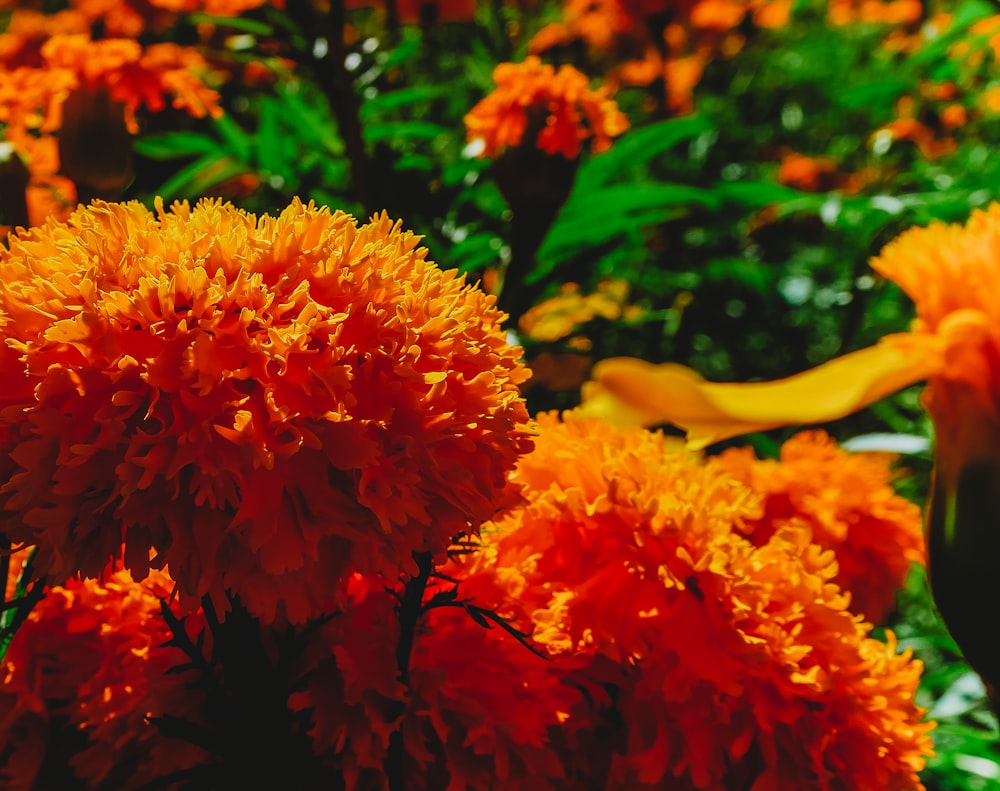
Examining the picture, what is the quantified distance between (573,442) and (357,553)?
159 mm

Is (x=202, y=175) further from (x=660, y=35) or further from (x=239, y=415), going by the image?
(x=660, y=35)

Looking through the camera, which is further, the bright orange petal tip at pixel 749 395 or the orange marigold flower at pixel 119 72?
the orange marigold flower at pixel 119 72

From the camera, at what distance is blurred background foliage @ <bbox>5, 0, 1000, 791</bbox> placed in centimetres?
73

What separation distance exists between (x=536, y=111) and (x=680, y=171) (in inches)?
22.9

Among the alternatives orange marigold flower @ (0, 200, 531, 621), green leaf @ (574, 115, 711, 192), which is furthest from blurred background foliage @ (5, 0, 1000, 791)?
orange marigold flower @ (0, 200, 531, 621)

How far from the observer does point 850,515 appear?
68 centimetres

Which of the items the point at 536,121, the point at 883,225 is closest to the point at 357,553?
Result: the point at 536,121

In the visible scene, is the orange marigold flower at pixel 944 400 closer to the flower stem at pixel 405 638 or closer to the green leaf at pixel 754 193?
the flower stem at pixel 405 638

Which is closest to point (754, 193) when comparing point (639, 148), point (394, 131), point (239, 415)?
point (639, 148)

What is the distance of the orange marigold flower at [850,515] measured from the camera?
0.64 meters

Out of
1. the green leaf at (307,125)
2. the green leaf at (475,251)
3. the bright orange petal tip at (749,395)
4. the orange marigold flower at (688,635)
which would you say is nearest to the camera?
the bright orange petal tip at (749,395)

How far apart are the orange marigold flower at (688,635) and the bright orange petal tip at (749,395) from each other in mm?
112

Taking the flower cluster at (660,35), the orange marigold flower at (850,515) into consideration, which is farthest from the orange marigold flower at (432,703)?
the flower cluster at (660,35)

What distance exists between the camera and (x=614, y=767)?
1.29 ft
